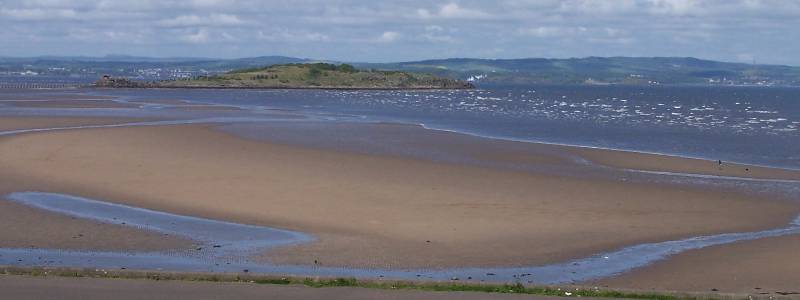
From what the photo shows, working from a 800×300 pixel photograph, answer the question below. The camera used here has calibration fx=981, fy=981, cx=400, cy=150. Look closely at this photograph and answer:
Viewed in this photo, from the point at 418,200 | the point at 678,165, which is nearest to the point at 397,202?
the point at 418,200

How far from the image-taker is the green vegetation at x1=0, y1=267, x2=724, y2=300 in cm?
1220

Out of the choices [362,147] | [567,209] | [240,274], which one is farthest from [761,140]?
[240,274]

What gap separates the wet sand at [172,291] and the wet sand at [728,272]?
12.0ft

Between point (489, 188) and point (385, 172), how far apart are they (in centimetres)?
468

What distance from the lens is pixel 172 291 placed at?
38.5 ft

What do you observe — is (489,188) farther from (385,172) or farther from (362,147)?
(362,147)

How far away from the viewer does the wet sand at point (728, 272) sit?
47.4ft

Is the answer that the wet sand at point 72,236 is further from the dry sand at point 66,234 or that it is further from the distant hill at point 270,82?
the distant hill at point 270,82

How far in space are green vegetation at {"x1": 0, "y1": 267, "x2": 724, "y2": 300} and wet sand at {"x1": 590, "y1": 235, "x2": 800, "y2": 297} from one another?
6.40 feet

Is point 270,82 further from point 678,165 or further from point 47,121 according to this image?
point 678,165

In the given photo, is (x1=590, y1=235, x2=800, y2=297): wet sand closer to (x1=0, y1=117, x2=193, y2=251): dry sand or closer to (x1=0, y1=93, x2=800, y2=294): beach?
(x1=0, y1=93, x2=800, y2=294): beach

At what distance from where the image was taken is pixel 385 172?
99.2 ft

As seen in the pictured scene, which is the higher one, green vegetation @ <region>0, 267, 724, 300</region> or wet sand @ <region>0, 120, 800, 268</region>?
green vegetation @ <region>0, 267, 724, 300</region>

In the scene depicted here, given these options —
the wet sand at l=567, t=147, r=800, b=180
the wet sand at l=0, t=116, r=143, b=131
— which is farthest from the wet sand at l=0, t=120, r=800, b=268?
the wet sand at l=0, t=116, r=143, b=131
